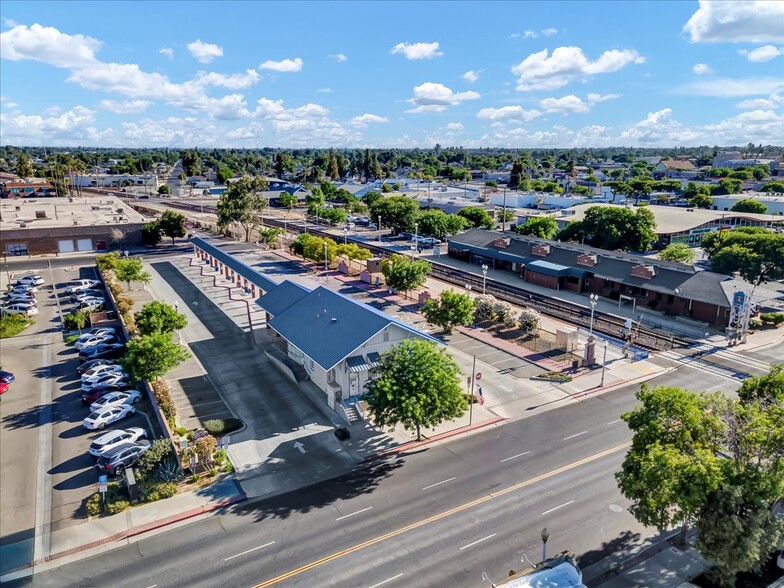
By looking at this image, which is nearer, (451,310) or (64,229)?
(451,310)

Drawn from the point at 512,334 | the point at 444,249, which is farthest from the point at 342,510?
the point at 444,249

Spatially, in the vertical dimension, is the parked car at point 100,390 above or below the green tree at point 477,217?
below

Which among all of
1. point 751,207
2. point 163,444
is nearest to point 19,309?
point 163,444

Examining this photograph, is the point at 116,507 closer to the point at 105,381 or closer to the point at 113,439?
the point at 113,439

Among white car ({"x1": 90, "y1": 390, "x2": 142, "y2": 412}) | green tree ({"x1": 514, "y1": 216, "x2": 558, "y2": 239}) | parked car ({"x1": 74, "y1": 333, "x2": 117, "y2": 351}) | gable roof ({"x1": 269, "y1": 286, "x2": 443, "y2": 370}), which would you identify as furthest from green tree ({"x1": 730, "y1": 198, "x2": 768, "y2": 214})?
white car ({"x1": 90, "y1": 390, "x2": 142, "y2": 412})

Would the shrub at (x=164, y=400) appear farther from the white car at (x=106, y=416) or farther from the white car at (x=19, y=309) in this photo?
the white car at (x=19, y=309)

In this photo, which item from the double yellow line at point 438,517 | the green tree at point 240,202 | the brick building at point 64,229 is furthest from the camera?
the green tree at point 240,202

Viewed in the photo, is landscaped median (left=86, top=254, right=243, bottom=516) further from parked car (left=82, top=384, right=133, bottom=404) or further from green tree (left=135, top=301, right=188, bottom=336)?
parked car (left=82, top=384, right=133, bottom=404)

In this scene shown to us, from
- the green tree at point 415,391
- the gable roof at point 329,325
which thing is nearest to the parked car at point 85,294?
the gable roof at point 329,325
